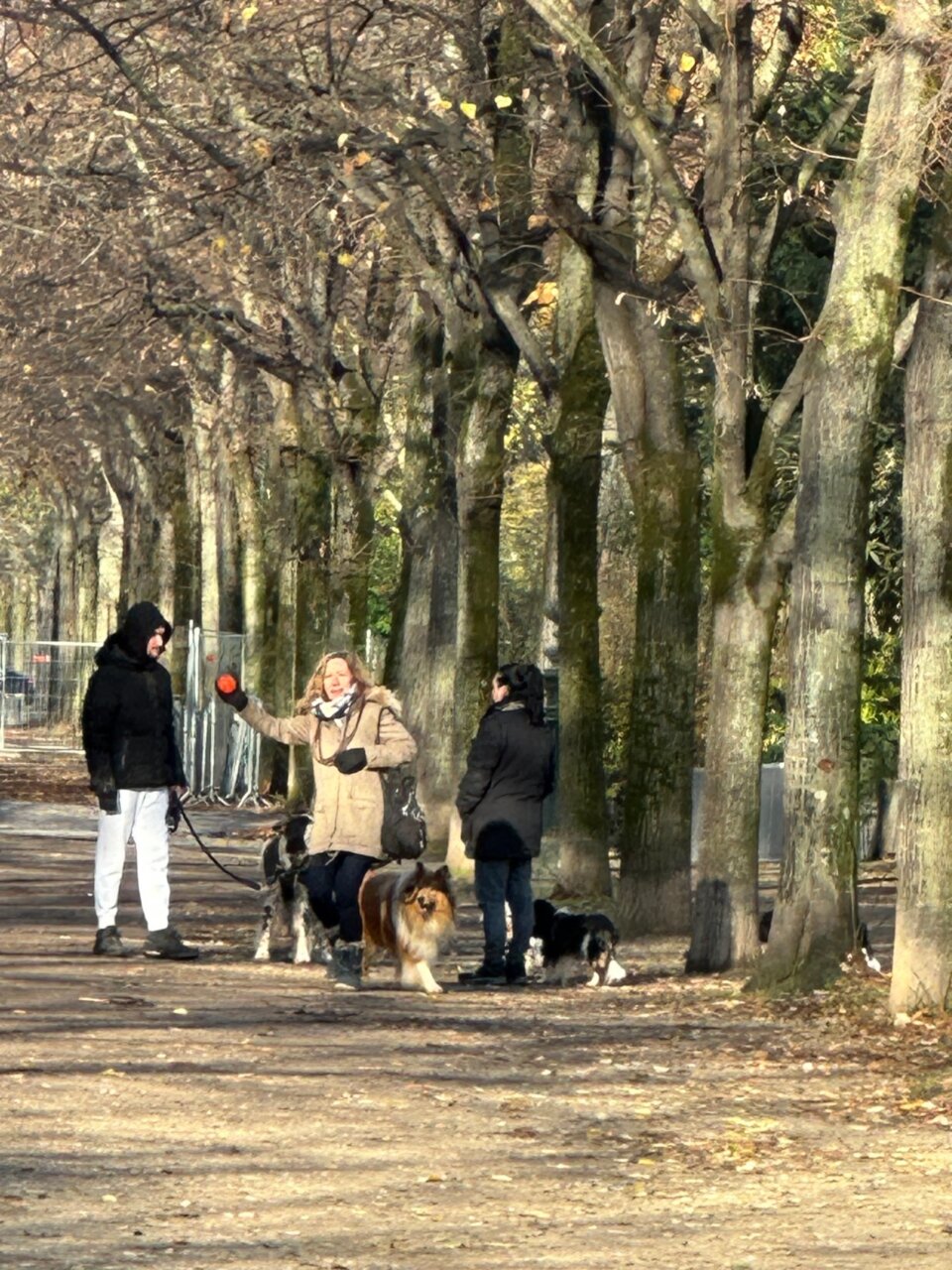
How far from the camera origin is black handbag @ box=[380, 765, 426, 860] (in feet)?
50.6

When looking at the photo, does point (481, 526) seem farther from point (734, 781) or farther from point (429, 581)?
point (734, 781)

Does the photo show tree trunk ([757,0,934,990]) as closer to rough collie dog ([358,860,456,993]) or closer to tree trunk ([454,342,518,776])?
rough collie dog ([358,860,456,993])

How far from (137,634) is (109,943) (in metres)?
1.89

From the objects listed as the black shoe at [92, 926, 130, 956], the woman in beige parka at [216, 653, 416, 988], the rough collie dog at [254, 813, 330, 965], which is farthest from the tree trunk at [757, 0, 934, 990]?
the black shoe at [92, 926, 130, 956]

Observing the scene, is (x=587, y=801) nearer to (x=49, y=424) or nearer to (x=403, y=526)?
(x=403, y=526)

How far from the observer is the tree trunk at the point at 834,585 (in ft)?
48.3

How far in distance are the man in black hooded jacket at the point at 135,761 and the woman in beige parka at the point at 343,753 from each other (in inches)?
53.0

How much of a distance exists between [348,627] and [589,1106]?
22.4m

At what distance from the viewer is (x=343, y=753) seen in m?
15.3

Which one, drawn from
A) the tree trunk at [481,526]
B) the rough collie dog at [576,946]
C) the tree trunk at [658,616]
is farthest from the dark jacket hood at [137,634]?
the tree trunk at [481,526]

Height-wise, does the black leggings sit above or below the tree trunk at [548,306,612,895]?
below

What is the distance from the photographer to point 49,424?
148 feet

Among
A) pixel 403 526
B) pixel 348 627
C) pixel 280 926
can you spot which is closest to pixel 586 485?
pixel 280 926

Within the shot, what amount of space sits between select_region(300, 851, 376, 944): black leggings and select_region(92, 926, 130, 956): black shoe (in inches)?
67.0
